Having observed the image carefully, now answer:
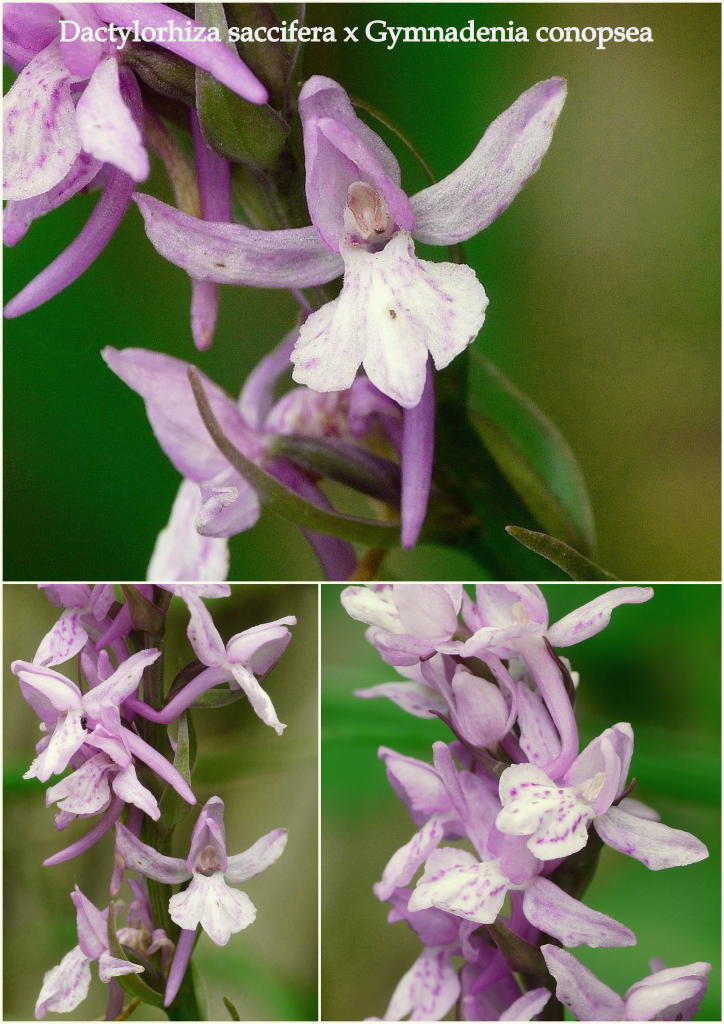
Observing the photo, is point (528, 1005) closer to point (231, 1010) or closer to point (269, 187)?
point (231, 1010)

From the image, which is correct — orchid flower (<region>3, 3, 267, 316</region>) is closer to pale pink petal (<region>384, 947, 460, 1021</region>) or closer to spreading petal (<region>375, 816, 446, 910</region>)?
spreading petal (<region>375, 816, 446, 910</region>)

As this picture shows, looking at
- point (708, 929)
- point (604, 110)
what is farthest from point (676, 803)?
point (604, 110)

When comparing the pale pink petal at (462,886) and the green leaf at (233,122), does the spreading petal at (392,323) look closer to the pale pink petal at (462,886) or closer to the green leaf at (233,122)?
the green leaf at (233,122)

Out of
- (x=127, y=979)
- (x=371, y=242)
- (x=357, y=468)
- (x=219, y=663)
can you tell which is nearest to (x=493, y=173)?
(x=371, y=242)

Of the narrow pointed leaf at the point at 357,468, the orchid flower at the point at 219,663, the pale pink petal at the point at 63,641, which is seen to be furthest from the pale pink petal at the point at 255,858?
the narrow pointed leaf at the point at 357,468

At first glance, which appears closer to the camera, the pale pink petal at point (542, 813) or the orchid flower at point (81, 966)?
the pale pink petal at point (542, 813)

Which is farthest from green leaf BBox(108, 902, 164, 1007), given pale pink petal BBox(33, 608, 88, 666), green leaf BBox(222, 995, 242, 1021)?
pale pink petal BBox(33, 608, 88, 666)
